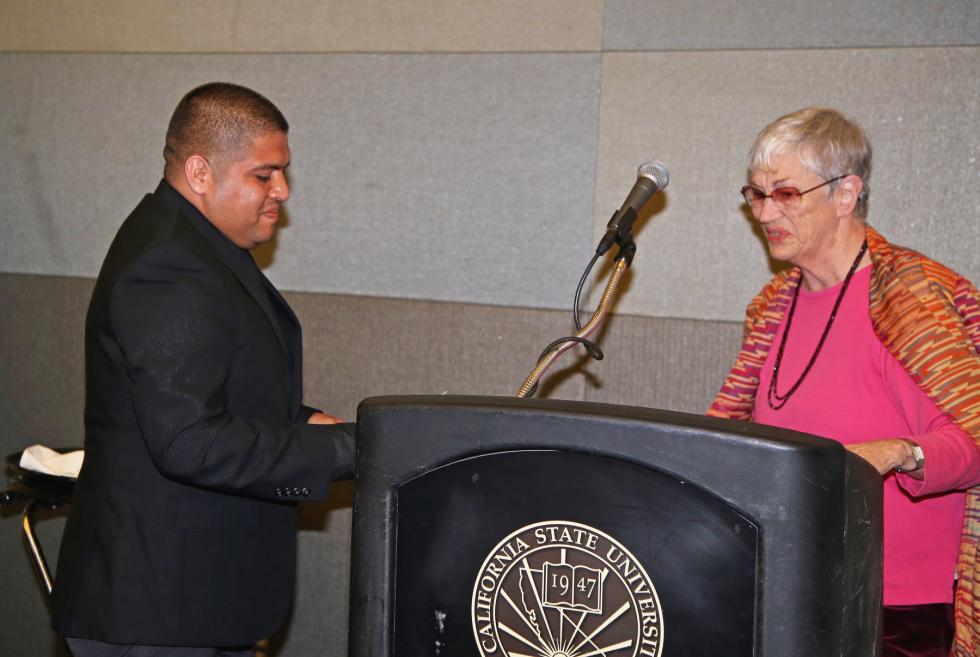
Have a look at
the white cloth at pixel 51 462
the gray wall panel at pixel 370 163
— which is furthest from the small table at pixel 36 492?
the gray wall panel at pixel 370 163

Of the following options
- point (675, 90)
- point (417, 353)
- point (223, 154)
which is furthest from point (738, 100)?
point (223, 154)

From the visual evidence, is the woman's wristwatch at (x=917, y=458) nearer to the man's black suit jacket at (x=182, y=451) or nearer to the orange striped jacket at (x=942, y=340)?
the orange striped jacket at (x=942, y=340)

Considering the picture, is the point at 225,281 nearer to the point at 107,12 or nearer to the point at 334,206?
the point at 334,206

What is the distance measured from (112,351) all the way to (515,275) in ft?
4.13

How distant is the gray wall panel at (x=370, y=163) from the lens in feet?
8.87

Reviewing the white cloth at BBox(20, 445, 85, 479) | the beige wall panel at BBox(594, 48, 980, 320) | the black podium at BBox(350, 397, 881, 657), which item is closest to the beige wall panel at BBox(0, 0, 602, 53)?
the beige wall panel at BBox(594, 48, 980, 320)

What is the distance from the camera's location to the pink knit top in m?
1.67

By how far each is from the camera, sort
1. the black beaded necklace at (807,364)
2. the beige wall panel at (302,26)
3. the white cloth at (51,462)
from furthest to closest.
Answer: the beige wall panel at (302,26) < the white cloth at (51,462) < the black beaded necklace at (807,364)

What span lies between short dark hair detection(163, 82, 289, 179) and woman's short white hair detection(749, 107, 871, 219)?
0.98 meters

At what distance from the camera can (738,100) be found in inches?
100

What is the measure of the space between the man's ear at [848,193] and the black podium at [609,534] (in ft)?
3.76

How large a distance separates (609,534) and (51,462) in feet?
5.70

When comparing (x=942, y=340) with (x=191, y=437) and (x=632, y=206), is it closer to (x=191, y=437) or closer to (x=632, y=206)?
(x=632, y=206)

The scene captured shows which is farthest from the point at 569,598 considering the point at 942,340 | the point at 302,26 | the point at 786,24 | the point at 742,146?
the point at 302,26
